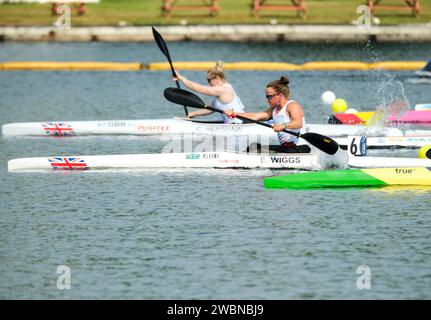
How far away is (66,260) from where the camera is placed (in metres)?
15.4

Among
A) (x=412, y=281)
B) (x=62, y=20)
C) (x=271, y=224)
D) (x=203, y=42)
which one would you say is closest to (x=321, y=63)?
(x=203, y=42)

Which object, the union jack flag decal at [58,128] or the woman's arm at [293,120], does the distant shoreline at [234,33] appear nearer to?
the union jack flag decal at [58,128]

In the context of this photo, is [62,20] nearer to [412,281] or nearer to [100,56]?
[100,56]

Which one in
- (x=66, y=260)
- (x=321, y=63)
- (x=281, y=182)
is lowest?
(x=66, y=260)

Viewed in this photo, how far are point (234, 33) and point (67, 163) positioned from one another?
27497 mm

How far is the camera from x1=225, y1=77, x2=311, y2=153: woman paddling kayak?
66.8 ft

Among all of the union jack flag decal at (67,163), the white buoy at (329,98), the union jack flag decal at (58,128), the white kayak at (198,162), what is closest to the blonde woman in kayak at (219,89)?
the white kayak at (198,162)

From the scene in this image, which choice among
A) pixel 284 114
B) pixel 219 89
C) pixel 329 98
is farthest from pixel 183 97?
pixel 329 98

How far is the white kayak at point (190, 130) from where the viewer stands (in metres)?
23.6

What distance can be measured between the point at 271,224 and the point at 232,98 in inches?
269

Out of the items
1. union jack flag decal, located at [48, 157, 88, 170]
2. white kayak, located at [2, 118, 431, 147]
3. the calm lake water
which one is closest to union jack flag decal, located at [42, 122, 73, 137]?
white kayak, located at [2, 118, 431, 147]

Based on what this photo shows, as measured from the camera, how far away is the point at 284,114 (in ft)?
67.8

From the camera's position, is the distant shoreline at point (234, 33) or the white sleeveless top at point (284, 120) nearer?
the white sleeveless top at point (284, 120)
